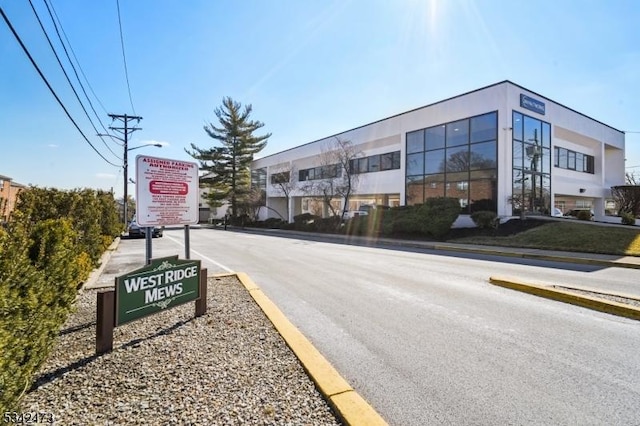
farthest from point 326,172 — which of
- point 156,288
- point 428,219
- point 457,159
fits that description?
point 156,288

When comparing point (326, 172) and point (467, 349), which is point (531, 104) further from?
point (467, 349)

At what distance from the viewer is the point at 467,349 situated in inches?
159

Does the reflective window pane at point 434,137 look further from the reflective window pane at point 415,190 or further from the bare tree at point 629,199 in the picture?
the bare tree at point 629,199

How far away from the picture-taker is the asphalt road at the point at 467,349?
286 cm

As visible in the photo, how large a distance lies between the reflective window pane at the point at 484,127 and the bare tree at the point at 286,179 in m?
21.0

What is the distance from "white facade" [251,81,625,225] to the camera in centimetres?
2024

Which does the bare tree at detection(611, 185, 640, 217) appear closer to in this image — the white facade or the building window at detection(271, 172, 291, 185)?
the white facade

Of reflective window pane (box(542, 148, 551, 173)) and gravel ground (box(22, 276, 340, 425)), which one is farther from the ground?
reflective window pane (box(542, 148, 551, 173))

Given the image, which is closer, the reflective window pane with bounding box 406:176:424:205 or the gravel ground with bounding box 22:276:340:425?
the gravel ground with bounding box 22:276:340:425

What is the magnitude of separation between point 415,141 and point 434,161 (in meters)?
2.46

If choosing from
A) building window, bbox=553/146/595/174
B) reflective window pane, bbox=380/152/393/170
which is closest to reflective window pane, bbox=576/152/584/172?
building window, bbox=553/146/595/174

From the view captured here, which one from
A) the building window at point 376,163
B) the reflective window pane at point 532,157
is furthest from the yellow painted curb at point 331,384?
the building window at point 376,163

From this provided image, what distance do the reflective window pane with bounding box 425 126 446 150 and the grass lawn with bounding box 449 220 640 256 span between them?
776 centimetres

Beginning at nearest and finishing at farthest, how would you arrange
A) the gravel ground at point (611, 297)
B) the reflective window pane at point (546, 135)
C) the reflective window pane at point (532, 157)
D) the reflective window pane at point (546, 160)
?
the gravel ground at point (611, 297) < the reflective window pane at point (532, 157) < the reflective window pane at point (546, 160) < the reflective window pane at point (546, 135)
